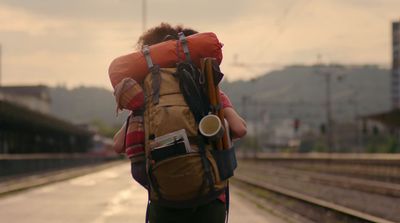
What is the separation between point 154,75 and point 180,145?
0.36m

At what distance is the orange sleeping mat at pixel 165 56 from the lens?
3.42 m

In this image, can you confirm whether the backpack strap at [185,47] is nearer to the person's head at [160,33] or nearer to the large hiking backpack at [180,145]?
the large hiking backpack at [180,145]

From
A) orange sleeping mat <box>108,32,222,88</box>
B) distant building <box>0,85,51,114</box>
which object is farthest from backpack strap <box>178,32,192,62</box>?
distant building <box>0,85,51,114</box>

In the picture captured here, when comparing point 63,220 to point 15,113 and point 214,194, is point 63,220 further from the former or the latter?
point 15,113

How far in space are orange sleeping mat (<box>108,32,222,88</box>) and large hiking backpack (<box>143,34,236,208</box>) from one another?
44mm

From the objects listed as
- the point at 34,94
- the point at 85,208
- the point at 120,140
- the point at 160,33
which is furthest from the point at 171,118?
the point at 34,94

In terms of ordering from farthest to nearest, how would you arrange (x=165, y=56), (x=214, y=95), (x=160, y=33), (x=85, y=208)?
(x=85, y=208)
(x=160, y=33)
(x=165, y=56)
(x=214, y=95)

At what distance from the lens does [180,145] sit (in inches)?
125

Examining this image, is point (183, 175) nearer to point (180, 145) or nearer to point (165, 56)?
point (180, 145)

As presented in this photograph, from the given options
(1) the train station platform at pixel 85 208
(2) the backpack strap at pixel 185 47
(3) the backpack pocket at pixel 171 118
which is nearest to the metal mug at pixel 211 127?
(3) the backpack pocket at pixel 171 118

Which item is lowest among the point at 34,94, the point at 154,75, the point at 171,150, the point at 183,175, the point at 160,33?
the point at 183,175

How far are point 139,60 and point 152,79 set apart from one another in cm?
14

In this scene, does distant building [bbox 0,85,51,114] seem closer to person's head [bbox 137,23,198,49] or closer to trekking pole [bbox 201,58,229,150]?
person's head [bbox 137,23,198,49]

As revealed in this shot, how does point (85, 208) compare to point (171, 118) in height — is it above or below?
below
